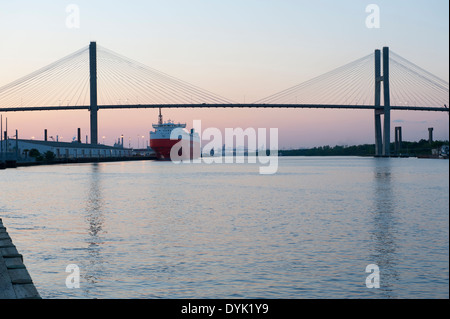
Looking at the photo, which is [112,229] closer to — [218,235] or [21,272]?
[218,235]

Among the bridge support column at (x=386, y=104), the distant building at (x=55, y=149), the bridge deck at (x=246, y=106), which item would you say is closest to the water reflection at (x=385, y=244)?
the bridge deck at (x=246, y=106)

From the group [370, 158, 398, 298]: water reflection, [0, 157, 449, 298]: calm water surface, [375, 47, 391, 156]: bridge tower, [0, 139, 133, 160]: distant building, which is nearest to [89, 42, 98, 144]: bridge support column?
[0, 139, 133, 160]: distant building

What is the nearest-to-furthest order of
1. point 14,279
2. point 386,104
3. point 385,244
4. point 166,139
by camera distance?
point 14,279 → point 385,244 → point 386,104 → point 166,139

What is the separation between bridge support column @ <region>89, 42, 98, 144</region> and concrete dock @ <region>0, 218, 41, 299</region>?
3504 inches

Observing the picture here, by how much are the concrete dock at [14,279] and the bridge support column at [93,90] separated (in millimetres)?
88996

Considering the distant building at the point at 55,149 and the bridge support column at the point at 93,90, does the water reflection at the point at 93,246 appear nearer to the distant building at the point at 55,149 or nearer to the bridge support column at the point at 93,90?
the distant building at the point at 55,149

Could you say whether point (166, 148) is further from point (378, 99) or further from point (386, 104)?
point (386, 104)

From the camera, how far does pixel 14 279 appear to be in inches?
283

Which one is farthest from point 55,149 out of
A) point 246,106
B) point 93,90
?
point 246,106

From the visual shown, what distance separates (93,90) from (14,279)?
93947 mm

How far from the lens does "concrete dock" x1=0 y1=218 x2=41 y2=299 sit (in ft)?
21.6
